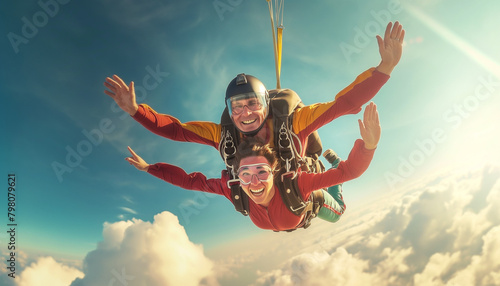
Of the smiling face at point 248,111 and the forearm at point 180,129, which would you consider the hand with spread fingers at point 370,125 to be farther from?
the forearm at point 180,129

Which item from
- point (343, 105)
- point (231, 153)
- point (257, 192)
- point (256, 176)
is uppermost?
point (343, 105)

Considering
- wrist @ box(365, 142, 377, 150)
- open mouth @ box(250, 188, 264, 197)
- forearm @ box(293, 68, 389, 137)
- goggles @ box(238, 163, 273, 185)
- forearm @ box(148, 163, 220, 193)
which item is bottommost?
open mouth @ box(250, 188, 264, 197)

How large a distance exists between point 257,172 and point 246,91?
92cm

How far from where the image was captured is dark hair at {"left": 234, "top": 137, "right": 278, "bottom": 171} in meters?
3.49

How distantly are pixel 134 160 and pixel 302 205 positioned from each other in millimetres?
2168

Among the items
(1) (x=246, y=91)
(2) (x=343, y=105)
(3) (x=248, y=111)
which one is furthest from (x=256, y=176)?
(2) (x=343, y=105)

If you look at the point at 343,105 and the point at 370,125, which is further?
the point at 343,105

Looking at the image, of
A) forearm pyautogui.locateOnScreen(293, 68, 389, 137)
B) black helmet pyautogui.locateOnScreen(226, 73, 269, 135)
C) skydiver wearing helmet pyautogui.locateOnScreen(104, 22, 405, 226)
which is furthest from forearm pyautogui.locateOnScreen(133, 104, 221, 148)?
forearm pyautogui.locateOnScreen(293, 68, 389, 137)

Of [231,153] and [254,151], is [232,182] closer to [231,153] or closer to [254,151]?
[231,153]

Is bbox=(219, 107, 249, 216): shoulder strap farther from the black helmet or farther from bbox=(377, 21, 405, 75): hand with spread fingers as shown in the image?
bbox=(377, 21, 405, 75): hand with spread fingers

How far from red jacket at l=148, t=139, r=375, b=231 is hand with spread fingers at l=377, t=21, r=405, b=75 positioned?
1069 millimetres

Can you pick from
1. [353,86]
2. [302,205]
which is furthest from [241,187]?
[353,86]

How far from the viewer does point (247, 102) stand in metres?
3.53

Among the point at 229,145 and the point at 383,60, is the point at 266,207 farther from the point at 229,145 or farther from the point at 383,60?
the point at 383,60
